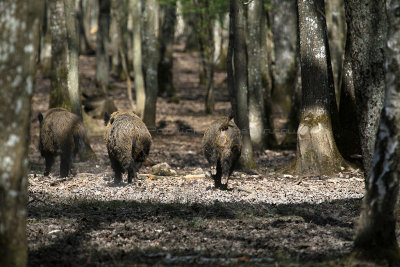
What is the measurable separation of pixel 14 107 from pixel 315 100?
9.19m

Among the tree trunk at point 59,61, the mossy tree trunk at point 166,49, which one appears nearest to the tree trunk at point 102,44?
the mossy tree trunk at point 166,49

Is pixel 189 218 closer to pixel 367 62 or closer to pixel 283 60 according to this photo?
pixel 367 62

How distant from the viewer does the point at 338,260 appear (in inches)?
234

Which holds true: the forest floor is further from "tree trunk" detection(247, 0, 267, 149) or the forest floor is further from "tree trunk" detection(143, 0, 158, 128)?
"tree trunk" detection(143, 0, 158, 128)

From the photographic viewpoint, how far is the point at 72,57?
1488 cm

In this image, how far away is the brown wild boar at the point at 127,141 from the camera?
37.4 ft

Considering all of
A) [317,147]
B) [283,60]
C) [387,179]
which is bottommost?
[387,179]

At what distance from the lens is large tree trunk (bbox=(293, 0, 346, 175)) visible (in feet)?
42.3

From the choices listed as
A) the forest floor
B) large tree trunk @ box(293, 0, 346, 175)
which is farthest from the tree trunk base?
the forest floor

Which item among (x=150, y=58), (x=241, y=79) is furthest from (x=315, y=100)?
(x=150, y=58)

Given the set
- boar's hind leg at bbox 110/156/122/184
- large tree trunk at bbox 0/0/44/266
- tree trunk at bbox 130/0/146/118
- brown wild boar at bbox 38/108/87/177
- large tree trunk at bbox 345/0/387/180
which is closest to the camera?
large tree trunk at bbox 0/0/44/266

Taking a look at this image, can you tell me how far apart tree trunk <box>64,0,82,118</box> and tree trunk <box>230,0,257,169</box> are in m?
4.09

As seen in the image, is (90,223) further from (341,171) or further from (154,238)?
(341,171)

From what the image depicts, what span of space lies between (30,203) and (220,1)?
16731 mm
